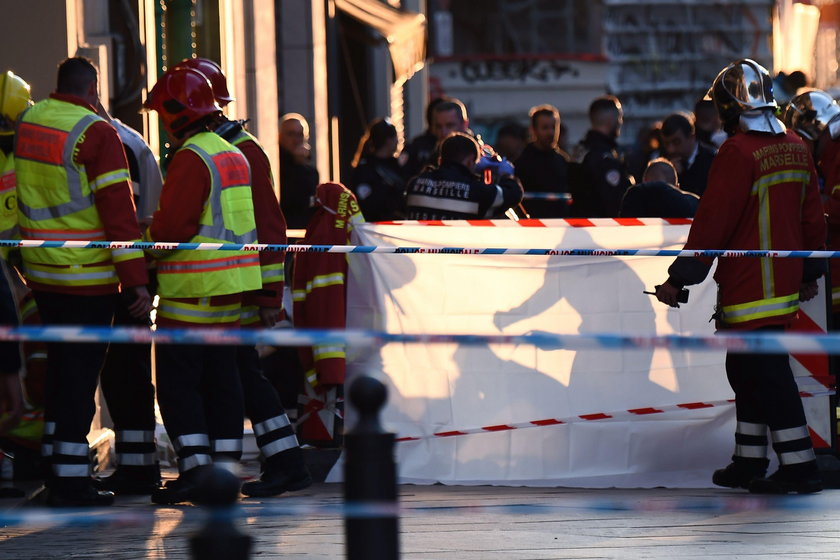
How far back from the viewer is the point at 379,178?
38.3 feet

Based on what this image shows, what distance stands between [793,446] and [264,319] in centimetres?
236

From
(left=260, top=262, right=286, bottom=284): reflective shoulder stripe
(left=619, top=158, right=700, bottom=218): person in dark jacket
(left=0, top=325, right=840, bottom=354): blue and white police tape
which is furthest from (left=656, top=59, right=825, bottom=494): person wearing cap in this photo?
(left=0, top=325, right=840, bottom=354): blue and white police tape

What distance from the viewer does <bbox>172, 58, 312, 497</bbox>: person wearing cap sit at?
24.2ft

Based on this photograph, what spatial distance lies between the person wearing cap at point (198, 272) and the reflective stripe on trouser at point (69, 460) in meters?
0.37

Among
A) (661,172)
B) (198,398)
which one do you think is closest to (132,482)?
(198,398)

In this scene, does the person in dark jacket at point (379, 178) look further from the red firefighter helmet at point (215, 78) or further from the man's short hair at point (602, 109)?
the red firefighter helmet at point (215, 78)

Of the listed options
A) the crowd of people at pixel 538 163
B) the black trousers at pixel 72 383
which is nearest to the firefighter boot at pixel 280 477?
the black trousers at pixel 72 383

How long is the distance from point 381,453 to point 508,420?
4.34m

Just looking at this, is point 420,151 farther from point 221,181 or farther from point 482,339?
point 482,339

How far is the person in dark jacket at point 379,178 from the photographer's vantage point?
455 inches

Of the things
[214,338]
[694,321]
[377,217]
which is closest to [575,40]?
[377,217]

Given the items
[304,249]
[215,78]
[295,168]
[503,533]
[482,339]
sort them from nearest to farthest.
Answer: [482,339]
[503,533]
[304,249]
[215,78]
[295,168]

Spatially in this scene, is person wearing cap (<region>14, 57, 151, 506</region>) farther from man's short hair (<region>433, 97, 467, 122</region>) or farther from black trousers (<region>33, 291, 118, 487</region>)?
man's short hair (<region>433, 97, 467, 122</region>)

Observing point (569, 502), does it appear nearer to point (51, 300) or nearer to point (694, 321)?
point (694, 321)
